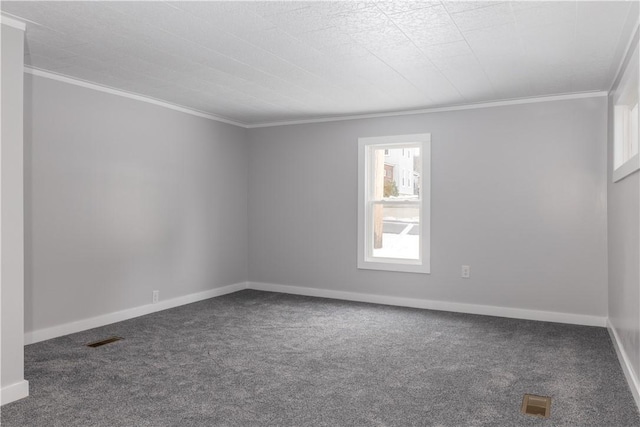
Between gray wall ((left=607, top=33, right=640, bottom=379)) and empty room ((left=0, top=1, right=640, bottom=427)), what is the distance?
44mm

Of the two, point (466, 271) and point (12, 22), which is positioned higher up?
point (12, 22)

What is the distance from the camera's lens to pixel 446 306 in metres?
5.34

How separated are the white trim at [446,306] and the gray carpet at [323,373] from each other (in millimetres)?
210

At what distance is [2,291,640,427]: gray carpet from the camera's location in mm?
2689

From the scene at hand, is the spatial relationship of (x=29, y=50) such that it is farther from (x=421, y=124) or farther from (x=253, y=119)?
(x=421, y=124)

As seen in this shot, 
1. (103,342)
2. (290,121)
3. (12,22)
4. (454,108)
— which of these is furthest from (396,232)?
(12,22)

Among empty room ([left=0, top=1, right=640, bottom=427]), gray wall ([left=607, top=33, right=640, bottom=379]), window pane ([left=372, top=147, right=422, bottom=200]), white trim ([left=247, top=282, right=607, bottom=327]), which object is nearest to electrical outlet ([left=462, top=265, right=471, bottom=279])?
empty room ([left=0, top=1, right=640, bottom=427])

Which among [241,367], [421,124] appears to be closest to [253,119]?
[421,124]

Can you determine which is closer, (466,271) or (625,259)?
(625,259)

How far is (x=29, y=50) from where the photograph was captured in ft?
11.5

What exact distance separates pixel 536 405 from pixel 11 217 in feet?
10.8

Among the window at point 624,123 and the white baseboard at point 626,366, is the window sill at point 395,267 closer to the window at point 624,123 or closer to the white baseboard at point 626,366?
the white baseboard at point 626,366

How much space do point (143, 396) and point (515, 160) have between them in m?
4.06

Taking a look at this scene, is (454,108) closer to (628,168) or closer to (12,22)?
(628,168)
